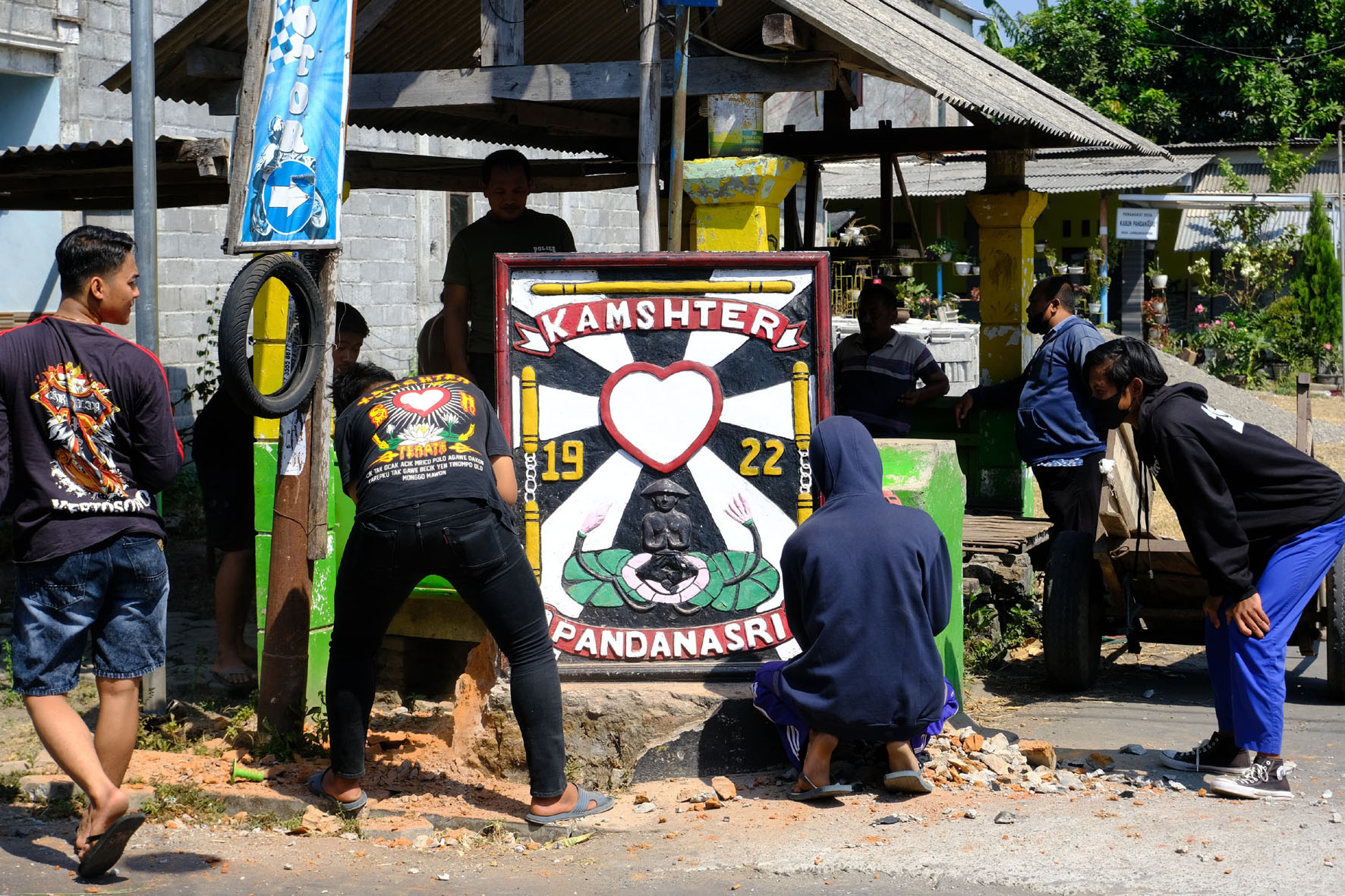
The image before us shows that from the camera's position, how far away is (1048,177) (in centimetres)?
2302

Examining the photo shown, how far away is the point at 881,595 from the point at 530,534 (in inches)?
58.6

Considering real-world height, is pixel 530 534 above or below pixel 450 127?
below

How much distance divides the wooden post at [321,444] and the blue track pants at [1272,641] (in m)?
3.43

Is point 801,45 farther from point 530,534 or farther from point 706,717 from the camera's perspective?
point 706,717

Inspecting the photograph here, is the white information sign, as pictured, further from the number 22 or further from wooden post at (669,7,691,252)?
the number 22

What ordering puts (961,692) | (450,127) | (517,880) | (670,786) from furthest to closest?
(450,127), (961,692), (670,786), (517,880)

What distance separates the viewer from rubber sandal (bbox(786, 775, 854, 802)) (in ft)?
15.8

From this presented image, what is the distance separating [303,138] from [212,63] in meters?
2.87

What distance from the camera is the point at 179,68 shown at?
306 inches

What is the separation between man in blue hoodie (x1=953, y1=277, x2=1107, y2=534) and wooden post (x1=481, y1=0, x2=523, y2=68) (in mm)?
3232

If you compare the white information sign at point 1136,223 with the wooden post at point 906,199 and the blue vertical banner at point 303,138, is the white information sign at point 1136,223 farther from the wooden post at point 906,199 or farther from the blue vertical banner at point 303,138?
the blue vertical banner at point 303,138

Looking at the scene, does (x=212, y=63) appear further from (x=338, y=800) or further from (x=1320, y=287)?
(x=1320, y=287)

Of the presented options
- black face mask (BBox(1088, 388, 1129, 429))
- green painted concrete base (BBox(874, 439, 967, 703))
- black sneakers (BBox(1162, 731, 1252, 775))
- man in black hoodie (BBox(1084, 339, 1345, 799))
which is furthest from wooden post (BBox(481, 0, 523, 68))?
black sneakers (BBox(1162, 731, 1252, 775))

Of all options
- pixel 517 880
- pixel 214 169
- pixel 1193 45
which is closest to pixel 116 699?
pixel 517 880
